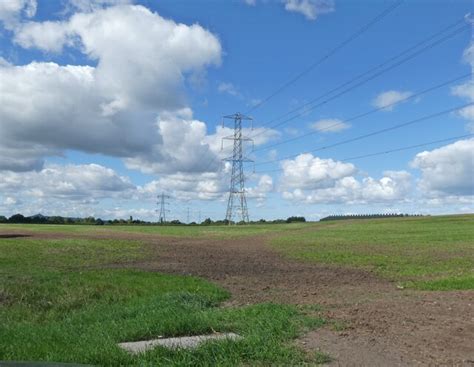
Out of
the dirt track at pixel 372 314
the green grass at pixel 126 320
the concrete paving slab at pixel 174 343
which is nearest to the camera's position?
the green grass at pixel 126 320

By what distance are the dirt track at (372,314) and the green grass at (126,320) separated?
609 mm

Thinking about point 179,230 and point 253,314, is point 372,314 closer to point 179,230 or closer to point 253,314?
point 253,314

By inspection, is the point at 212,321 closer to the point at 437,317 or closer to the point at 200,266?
the point at 437,317

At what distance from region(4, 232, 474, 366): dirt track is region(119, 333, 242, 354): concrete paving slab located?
1.24 metres

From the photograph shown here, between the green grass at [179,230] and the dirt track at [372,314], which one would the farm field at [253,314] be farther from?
the green grass at [179,230]

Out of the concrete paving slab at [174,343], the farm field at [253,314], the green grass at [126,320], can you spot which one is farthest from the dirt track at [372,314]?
the concrete paving slab at [174,343]

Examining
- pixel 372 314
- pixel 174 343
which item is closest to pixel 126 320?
pixel 174 343

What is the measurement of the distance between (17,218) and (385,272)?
126561 mm

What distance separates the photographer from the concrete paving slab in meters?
7.51

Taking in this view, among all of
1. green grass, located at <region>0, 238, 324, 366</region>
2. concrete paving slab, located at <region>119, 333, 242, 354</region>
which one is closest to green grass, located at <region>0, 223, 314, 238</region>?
green grass, located at <region>0, 238, 324, 366</region>

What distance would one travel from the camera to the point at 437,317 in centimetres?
954

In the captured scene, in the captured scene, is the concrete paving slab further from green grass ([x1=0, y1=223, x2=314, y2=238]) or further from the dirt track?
green grass ([x1=0, y1=223, x2=314, y2=238])

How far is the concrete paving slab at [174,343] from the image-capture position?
7512 mm

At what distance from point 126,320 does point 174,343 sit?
8.73ft
